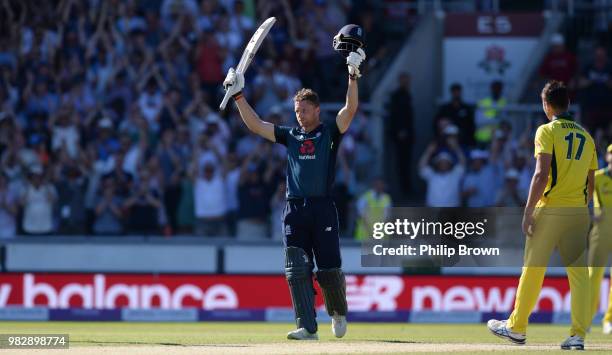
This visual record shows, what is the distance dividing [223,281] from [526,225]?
26.8 ft

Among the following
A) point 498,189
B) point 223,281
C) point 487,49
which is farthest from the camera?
point 487,49

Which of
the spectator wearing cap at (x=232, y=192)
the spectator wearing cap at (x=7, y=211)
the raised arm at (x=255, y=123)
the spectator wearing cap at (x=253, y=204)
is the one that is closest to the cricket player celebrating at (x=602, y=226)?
the raised arm at (x=255, y=123)

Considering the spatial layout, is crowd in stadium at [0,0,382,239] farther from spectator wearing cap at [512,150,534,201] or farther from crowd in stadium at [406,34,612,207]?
spectator wearing cap at [512,150,534,201]

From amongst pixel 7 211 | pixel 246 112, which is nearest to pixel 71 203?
pixel 7 211

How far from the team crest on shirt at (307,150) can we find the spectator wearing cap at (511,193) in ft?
28.1

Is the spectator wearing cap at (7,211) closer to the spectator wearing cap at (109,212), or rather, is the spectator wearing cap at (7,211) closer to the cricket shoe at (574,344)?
the spectator wearing cap at (109,212)

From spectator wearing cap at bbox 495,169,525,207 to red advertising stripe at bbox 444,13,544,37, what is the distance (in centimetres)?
432

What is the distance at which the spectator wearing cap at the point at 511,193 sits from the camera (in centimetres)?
1927

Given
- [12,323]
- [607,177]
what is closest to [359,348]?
[607,177]

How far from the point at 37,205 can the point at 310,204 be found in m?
9.08

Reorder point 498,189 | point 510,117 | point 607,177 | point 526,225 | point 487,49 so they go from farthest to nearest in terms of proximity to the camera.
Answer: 1. point 487,49
2. point 510,117
3. point 498,189
4. point 607,177
5. point 526,225

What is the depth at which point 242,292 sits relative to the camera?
18.2 meters

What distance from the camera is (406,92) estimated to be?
835 inches

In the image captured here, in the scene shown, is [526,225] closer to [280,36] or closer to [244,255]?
[244,255]
